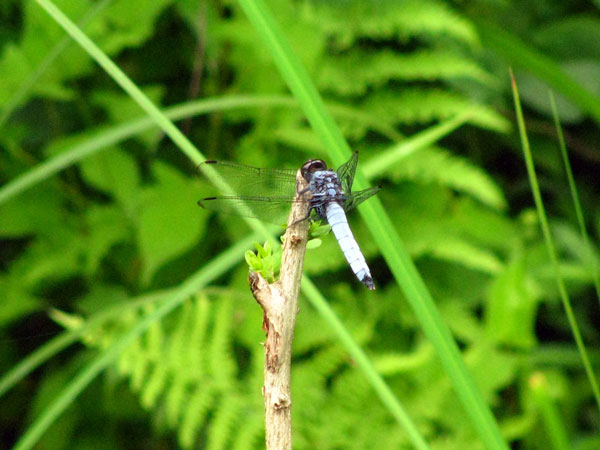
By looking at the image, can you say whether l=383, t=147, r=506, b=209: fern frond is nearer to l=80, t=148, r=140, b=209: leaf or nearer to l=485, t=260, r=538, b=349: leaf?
l=485, t=260, r=538, b=349: leaf

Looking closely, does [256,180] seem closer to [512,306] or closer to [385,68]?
[512,306]

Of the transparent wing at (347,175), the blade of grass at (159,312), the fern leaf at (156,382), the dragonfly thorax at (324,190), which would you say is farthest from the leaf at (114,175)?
the dragonfly thorax at (324,190)

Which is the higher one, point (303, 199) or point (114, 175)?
point (114, 175)

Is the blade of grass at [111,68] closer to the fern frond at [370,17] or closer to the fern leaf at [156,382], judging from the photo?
the fern leaf at [156,382]

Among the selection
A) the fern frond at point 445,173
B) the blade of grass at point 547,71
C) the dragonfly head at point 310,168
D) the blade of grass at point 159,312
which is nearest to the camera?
the dragonfly head at point 310,168

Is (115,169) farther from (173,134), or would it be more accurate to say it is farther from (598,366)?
(598,366)

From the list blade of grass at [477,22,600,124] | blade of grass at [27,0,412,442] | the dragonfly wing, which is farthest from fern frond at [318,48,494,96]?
blade of grass at [27,0,412,442]

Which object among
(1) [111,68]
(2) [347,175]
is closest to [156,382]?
(2) [347,175]

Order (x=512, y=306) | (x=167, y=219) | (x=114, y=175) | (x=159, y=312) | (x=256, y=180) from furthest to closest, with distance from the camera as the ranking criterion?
(x=114, y=175)
(x=167, y=219)
(x=512, y=306)
(x=256, y=180)
(x=159, y=312)
